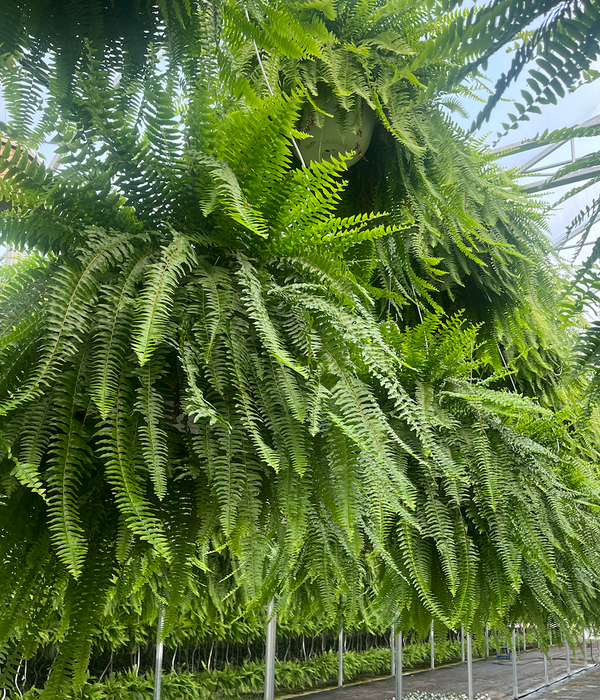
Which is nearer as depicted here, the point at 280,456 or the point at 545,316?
the point at 280,456

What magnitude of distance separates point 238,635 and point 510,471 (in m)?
4.73

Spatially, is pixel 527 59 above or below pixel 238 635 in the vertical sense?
above

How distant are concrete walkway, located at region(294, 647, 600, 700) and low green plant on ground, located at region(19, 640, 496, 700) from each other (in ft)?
0.74

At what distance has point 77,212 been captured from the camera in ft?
2.62

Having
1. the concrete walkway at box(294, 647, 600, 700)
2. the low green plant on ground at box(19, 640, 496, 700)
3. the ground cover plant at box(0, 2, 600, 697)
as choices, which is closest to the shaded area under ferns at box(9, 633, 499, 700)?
the low green plant on ground at box(19, 640, 496, 700)

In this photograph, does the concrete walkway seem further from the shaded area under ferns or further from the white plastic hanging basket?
the white plastic hanging basket

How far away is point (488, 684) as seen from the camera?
24.4ft

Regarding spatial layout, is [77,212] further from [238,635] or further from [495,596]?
[238,635]

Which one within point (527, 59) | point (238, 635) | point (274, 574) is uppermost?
point (527, 59)

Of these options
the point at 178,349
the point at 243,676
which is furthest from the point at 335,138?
the point at 243,676

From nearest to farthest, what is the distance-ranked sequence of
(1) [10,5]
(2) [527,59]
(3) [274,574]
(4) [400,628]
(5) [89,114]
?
(2) [527,59], (1) [10,5], (5) [89,114], (3) [274,574], (4) [400,628]

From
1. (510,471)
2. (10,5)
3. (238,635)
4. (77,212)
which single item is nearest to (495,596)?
(510,471)

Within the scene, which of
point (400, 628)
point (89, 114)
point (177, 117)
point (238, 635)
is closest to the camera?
point (89, 114)

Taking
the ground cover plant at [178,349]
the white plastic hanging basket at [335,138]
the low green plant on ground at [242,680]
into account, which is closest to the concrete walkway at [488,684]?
the low green plant on ground at [242,680]
